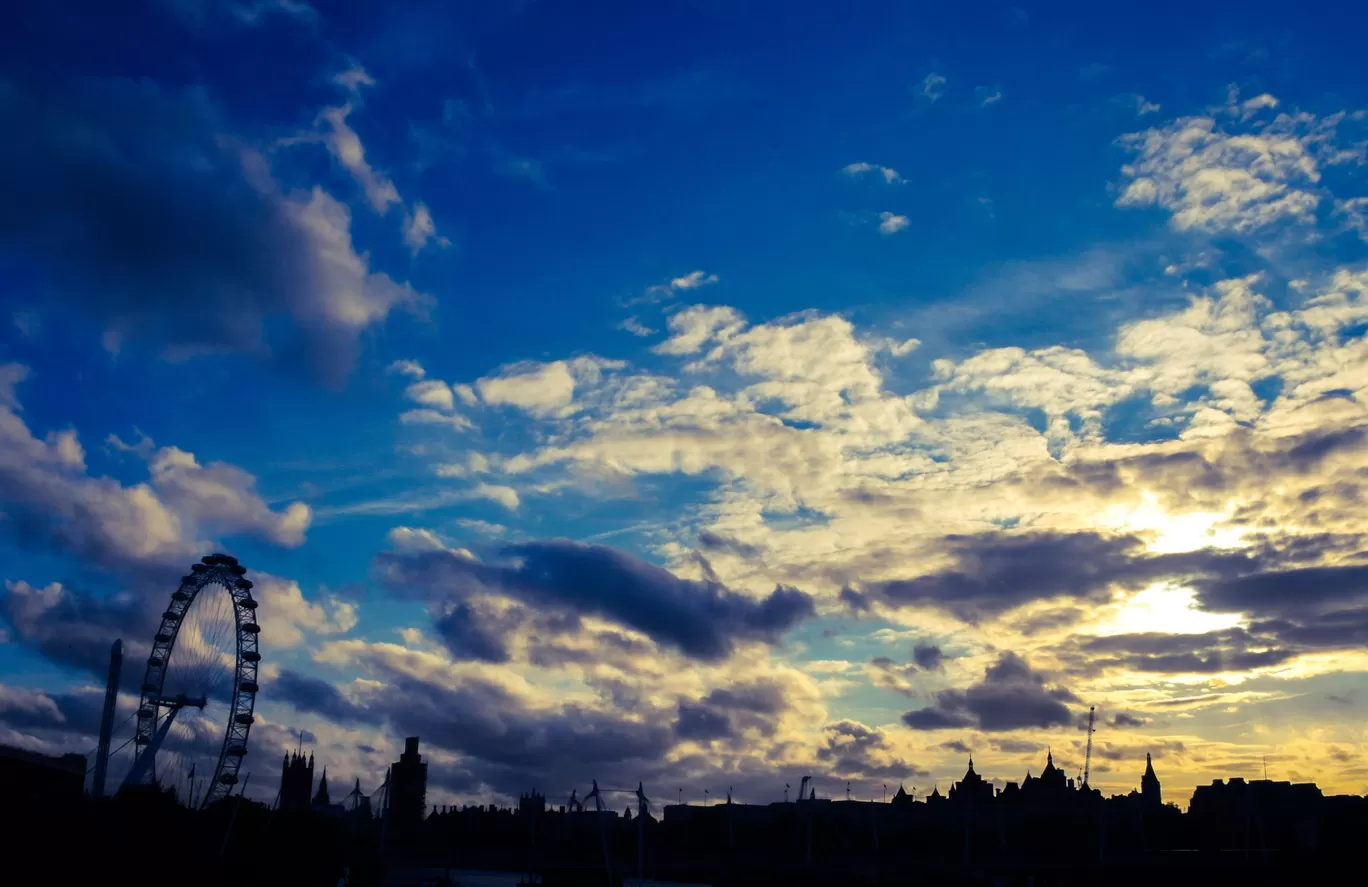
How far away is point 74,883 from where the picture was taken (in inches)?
5089

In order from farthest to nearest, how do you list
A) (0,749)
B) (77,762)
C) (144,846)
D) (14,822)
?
(77,762) → (144,846) → (0,749) → (14,822)

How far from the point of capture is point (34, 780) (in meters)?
138

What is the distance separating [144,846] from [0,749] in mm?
35291

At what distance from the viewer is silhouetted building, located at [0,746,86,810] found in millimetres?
127875

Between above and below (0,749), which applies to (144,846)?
below

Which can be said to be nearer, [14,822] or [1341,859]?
[14,822]

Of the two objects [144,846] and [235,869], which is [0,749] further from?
[235,869]

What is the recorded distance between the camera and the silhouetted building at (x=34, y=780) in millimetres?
127875

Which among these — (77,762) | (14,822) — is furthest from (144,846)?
(14,822)

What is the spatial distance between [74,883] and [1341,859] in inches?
7727

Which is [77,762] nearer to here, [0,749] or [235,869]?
[235,869]

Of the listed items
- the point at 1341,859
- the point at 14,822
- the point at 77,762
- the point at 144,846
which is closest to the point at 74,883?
the point at 14,822

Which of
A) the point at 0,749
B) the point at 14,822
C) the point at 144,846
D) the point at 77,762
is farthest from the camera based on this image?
the point at 77,762

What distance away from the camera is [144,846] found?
163 metres
